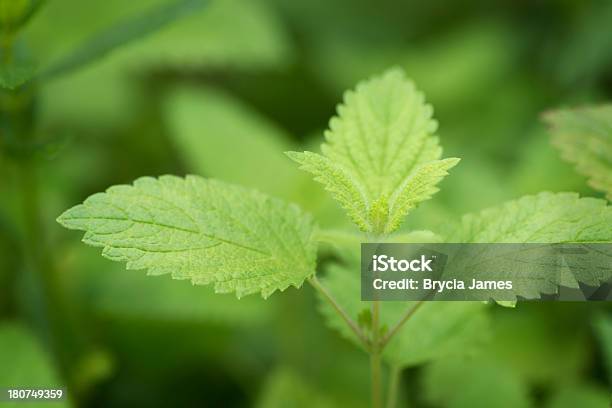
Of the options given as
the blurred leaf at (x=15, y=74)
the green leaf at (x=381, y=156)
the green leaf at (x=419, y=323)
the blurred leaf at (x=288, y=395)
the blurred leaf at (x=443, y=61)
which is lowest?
the blurred leaf at (x=288, y=395)

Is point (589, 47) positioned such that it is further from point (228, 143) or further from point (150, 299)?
point (150, 299)

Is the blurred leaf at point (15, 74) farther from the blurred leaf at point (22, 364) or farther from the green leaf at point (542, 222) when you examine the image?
the green leaf at point (542, 222)

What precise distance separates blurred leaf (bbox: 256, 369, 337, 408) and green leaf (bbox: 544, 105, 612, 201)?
0.74 m

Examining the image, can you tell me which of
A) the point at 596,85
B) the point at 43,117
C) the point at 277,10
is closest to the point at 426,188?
the point at 596,85

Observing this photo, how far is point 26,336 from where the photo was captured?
140 centimetres

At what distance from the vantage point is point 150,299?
66.1 inches

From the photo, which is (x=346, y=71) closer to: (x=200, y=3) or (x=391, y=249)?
(x=200, y=3)

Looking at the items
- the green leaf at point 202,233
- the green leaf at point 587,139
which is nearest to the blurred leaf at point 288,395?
the green leaf at point 202,233

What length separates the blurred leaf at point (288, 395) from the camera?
1.57 metres

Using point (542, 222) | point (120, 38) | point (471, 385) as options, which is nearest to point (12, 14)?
point (120, 38)

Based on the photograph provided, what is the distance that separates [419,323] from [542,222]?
329 mm

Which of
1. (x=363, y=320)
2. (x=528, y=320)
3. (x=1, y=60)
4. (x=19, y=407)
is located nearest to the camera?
(x=363, y=320)

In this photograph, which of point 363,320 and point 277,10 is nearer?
point 363,320

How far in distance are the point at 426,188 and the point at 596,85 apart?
1615 millimetres
